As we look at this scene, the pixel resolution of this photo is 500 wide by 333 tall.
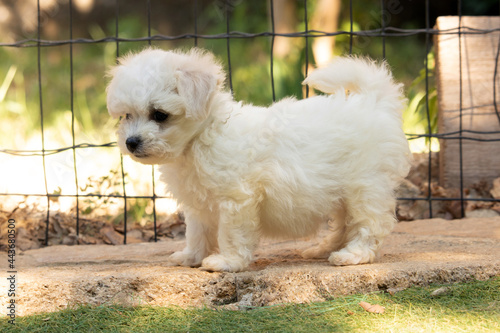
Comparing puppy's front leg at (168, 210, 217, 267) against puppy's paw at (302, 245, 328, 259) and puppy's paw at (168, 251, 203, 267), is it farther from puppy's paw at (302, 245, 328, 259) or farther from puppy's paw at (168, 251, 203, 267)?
puppy's paw at (302, 245, 328, 259)

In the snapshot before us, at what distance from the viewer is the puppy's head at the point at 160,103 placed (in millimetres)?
3133

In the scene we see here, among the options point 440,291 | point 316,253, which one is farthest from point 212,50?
point 440,291

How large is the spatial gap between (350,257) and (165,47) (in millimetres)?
7600

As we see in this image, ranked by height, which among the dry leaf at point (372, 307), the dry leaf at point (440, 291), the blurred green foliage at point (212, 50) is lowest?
the dry leaf at point (372, 307)

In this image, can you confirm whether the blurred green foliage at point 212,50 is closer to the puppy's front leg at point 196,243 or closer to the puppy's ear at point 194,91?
the puppy's front leg at point 196,243

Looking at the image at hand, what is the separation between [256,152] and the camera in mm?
3377

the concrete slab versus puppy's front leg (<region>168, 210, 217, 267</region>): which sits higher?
puppy's front leg (<region>168, 210, 217, 267</region>)

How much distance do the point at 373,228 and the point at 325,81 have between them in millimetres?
972

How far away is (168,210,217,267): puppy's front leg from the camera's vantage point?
12.1ft

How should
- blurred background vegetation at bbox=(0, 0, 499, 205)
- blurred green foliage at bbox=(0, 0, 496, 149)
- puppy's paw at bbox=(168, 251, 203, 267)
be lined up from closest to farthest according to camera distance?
1. puppy's paw at bbox=(168, 251, 203, 267)
2. blurred background vegetation at bbox=(0, 0, 499, 205)
3. blurred green foliage at bbox=(0, 0, 496, 149)

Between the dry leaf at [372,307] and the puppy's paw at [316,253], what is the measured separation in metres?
1.03

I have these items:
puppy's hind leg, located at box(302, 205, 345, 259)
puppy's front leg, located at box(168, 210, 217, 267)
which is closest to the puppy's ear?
puppy's front leg, located at box(168, 210, 217, 267)

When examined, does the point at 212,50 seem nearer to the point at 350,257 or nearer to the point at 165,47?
the point at 165,47

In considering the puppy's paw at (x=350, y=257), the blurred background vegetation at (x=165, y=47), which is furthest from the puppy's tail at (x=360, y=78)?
the blurred background vegetation at (x=165, y=47)
